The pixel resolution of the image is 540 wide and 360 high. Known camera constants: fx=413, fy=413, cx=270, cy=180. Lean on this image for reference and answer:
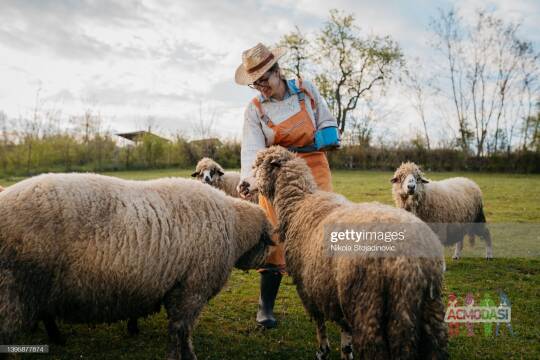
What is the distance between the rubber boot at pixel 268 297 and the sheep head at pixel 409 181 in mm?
4234

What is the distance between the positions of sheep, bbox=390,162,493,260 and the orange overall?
13.8 ft

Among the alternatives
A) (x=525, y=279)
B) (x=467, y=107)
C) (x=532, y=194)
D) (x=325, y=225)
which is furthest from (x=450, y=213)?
(x=467, y=107)

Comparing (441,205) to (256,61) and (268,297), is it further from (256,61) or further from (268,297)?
(256,61)

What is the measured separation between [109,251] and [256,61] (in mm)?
2183

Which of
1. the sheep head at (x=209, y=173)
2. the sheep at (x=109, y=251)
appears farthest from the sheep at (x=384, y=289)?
the sheep head at (x=209, y=173)

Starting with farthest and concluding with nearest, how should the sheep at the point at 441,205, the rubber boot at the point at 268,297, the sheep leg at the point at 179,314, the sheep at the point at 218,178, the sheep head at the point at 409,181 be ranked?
the sheep at the point at 218,178, the sheep at the point at 441,205, the sheep head at the point at 409,181, the rubber boot at the point at 268,297, the sheep leg at the point at 179,314

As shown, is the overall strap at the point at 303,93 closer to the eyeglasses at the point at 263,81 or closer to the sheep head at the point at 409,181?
the eyeglasses at the point at 263,81

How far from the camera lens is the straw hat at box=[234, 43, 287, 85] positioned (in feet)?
13.0

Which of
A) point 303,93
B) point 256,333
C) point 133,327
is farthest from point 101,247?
point 303,93

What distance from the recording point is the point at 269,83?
405 centimetres

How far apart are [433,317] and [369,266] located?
1.68 ft

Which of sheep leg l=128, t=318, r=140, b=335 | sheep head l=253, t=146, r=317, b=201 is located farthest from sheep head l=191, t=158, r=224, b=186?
sheep head l=253, t=146, r=317, b=201

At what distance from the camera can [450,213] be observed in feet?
27.4

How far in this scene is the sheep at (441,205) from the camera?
26.6ft
